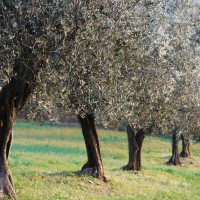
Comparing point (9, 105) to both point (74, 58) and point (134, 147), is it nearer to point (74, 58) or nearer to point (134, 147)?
point (74, 58)

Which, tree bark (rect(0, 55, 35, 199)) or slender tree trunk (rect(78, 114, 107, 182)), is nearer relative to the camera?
tree bark (rect(0, 55, 35, 199))

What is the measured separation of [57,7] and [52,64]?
6.67 feet

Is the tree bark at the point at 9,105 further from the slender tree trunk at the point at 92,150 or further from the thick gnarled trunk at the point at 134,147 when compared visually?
the thick gnarled trunk at the point at 134,147

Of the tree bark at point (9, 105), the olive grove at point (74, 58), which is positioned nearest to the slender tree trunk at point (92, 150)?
the olive grove at point (74, 58)

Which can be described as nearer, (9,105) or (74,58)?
(74,58)

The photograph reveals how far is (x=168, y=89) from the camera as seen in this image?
23.9 m

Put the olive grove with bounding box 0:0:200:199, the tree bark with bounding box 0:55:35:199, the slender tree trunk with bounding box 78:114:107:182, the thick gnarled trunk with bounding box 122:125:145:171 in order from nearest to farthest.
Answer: the olive grove with bounding box 0:0:200:199, the tree bark with bounding box 0:55:35:199, the slender tree trunk with bounding box 78:114:107:182, the thick gnarled trunk with bounding box 122:125:145:171

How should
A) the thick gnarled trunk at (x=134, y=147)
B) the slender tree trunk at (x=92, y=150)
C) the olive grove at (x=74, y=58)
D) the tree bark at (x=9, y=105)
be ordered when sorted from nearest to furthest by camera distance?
the olive grove at (x=74, y=58) < the tree bark at (x=9, y=105) < the slender tree trunk at (x=92, y=150) < the thick gnarled trunk at (x=134, y=147)

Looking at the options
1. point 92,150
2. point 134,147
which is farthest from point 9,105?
point 134,147

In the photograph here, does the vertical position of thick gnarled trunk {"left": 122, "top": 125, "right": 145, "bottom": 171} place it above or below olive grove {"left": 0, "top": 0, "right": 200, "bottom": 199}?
below

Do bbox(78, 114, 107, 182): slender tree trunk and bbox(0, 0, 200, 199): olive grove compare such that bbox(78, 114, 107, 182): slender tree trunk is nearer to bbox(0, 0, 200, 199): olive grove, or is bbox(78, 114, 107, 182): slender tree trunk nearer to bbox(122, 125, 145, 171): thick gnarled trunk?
bbox(0, 0, 200, 199): olive grove

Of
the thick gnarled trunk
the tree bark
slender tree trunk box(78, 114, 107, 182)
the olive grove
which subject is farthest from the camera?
the thick gnarled trunk

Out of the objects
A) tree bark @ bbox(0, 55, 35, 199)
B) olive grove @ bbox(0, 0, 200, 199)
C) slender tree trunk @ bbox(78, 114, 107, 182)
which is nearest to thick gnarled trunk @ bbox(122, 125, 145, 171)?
slender tree trunk @ bbox(78, 114, 107, 182)

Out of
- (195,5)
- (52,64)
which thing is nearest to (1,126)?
(52,64)
